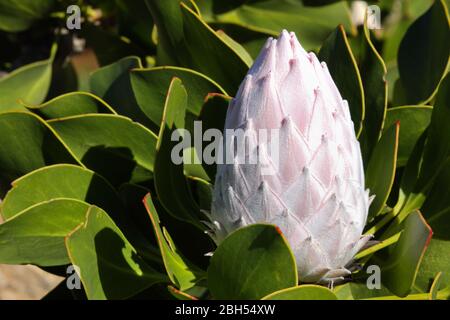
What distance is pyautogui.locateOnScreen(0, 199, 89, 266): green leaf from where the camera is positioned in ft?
4.18

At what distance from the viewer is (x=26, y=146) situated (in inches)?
57.3

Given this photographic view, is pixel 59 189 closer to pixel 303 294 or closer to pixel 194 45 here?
pixel 194 45

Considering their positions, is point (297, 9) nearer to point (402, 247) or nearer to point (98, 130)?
point (98, 130)

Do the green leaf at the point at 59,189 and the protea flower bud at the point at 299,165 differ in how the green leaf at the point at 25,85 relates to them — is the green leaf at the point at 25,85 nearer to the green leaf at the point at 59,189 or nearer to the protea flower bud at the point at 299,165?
the green leaf at the point at 59,189

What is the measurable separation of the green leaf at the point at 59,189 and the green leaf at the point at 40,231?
0.06 m

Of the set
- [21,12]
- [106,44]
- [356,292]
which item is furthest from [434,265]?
[21,12]

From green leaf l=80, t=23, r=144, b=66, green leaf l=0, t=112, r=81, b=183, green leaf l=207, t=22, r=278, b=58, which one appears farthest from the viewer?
green leaf l=80, t=23, r=144, b=66

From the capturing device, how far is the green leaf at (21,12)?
1998 millimetres

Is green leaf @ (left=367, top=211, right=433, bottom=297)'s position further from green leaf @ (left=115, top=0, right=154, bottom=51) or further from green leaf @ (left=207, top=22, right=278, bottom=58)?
green leaf @ (left=115, top=0, right=154, bottom=51)

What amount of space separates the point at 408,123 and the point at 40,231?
66 cm

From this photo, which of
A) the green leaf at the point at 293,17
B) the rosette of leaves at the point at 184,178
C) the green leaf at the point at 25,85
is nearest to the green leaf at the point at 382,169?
the rosette of leaves at the point at 184,178

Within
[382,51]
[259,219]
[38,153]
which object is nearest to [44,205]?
[38,153]

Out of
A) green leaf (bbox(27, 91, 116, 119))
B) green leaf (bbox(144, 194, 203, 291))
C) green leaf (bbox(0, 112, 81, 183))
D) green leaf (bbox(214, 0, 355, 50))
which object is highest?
green leaf (bbox(214, 0, 355, 50))

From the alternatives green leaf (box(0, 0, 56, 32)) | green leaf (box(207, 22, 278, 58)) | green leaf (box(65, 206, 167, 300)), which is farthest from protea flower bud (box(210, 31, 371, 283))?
green leaf (box(0, 0, 56, 32))
